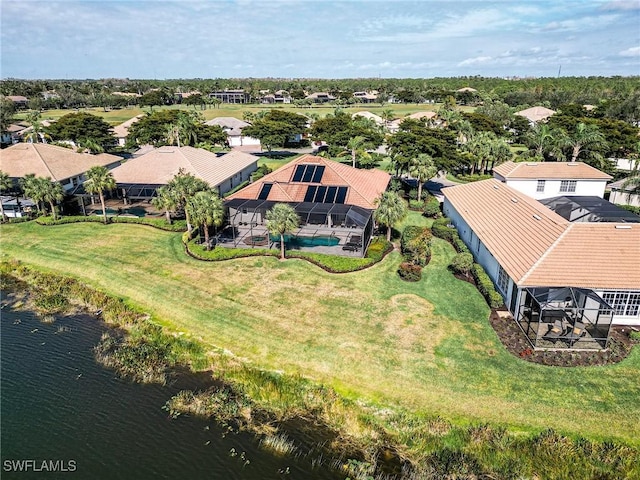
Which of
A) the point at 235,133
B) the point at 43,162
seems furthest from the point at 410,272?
the point at 235,133

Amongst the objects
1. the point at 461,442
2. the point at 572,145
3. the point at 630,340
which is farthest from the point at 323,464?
the point at 572,145

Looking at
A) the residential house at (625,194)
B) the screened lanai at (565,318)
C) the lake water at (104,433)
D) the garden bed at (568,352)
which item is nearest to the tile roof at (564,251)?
the screened lanai at (565,318)

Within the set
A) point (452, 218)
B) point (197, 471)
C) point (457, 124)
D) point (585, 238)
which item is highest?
point (457, 124)

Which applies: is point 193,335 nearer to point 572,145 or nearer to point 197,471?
point 197,471

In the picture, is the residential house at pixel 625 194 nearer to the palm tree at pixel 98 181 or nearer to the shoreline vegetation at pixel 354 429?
the shoreline vegetation at pixel 354 429

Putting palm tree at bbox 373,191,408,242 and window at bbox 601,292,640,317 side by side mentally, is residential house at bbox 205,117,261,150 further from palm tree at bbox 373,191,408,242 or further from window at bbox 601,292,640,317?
window at bbox 601,292,640,317
